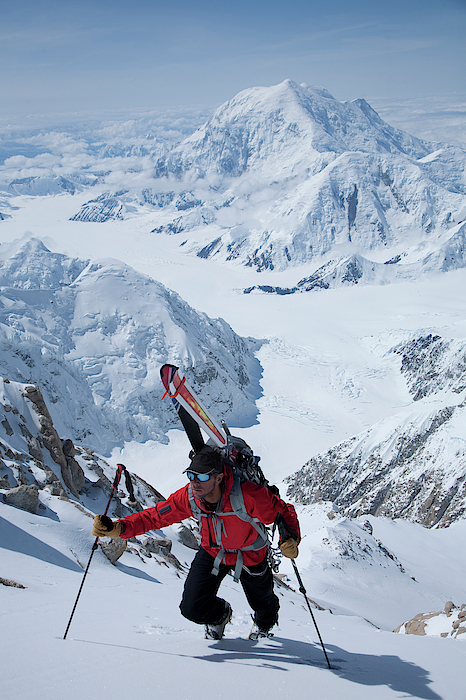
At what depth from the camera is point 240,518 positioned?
586cm

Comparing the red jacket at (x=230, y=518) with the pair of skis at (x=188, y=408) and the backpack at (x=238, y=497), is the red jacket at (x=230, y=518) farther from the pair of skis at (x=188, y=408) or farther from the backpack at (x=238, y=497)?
the pair of skis at (x=188, y=408)

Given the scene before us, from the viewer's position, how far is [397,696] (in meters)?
4.23

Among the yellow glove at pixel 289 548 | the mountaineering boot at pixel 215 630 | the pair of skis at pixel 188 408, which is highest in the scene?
the pair of skis at pixel 188 408

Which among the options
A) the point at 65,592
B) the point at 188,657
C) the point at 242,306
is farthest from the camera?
the point at 242,306

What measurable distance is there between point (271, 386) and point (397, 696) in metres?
84.4

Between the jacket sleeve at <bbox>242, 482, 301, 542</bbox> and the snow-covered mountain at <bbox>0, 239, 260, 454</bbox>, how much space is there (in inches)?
1808

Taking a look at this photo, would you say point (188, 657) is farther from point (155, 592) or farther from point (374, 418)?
point (374, 418)

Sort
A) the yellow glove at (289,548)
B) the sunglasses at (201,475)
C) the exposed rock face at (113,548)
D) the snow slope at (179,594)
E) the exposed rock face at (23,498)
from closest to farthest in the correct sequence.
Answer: the snow slope at (179,594), the sunglasses at (201,475), the yellow glove at (289,548), the exposed rock face at (113,548), the exposed rock face at (23,498)

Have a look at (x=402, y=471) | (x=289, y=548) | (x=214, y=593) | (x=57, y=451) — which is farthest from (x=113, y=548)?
(x=402, y=471)

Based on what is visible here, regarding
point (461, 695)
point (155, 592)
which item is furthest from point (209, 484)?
point (155, 592)

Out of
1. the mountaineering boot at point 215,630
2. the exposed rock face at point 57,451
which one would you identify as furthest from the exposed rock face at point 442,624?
the exposed rock face at point 57,451

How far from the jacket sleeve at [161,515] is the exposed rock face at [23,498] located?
5.62 meters

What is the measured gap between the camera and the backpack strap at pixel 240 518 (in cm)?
578

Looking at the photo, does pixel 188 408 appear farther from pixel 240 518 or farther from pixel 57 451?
pixel 57 451
